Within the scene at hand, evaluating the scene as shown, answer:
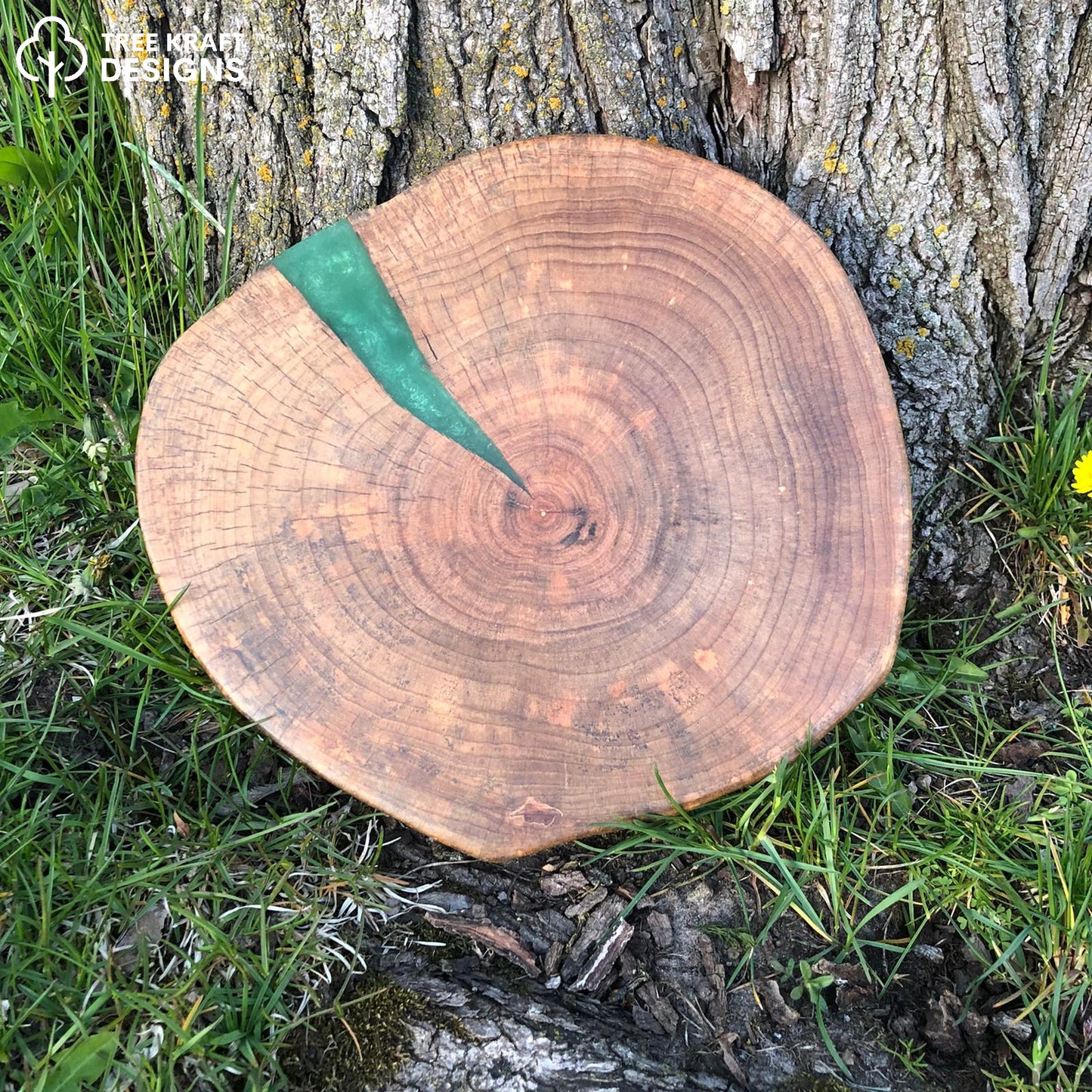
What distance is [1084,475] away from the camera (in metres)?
1.61

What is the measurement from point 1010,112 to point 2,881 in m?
2.07

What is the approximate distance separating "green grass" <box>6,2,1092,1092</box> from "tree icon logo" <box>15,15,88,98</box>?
1.5 inches

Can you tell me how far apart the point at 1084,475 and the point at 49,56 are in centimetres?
222

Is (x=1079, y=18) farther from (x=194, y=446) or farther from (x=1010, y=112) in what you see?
(x=194, y=446)

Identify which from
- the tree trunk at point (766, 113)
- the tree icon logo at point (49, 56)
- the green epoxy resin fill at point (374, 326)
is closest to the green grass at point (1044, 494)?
the tree trunk at point (766, 113)

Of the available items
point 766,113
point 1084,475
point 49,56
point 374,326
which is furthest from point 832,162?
point 49,56

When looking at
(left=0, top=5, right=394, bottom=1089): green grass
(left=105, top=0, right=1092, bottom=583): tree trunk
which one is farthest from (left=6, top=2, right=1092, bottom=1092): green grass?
(left=105, top=0, right=1092, bottom=583): tree trunk

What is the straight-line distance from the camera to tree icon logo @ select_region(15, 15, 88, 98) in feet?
5.96

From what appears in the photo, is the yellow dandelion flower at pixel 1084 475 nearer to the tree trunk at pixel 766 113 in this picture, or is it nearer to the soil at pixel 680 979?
the tree trunk at pixel 766 113

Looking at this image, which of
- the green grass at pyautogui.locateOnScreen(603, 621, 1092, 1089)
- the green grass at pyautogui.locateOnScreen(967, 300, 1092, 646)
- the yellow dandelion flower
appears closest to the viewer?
the green grass at pyautogui.locateOnScreen(603, 621, 1092, 1089)

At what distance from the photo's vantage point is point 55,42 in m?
1.83

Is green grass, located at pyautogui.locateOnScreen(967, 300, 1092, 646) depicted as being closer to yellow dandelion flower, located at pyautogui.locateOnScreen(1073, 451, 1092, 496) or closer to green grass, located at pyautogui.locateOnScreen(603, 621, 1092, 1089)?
yellow dandelion flower, located at pyautogui.locateOnScreen(1073, 451, 1092, 496)

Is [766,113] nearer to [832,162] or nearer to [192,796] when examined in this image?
[832,162]

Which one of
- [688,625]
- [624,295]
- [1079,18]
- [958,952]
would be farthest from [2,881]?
[1079,18]
